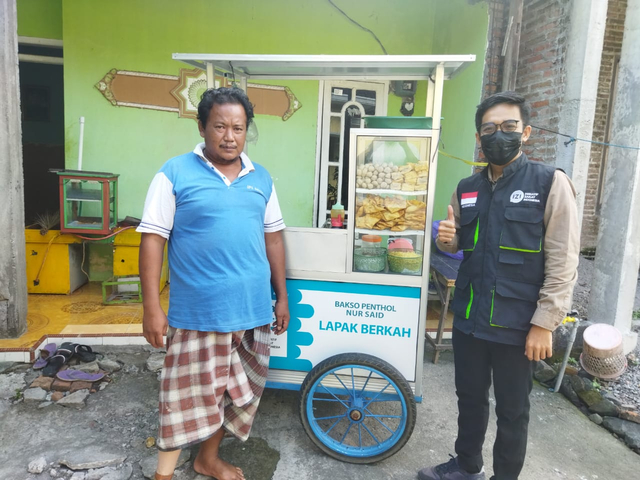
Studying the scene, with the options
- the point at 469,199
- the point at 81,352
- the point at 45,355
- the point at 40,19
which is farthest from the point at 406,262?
the point at 40,19

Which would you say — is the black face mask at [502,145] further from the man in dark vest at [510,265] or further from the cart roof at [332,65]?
the cart roof at [332,65]

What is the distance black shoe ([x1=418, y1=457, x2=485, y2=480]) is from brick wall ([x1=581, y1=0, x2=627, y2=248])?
552cm

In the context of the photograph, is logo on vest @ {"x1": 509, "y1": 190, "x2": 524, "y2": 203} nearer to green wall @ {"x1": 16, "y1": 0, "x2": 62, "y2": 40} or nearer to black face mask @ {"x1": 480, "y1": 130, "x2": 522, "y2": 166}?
black face mask @ {"x1": 480, "y1": 130, "x2": 522, "y2": 166}

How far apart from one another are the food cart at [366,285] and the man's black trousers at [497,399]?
31 cm

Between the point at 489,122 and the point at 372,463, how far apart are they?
6.50 ft

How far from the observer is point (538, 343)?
1880mm

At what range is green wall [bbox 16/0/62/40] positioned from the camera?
5188 millimetres

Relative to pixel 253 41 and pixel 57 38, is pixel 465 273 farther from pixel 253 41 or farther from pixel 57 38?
pixel 57 38

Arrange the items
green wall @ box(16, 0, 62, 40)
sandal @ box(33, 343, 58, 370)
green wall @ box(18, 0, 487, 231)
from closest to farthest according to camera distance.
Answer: sandal @ box(33, 343, 58, 370), green wall @ box(18, 0, 487, 231), green wall @ box(16, 0, 62, 40)

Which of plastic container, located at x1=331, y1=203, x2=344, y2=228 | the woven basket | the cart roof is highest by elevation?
the cart roof

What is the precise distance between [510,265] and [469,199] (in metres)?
0.40

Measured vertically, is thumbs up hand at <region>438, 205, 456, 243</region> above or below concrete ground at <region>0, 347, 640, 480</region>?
above

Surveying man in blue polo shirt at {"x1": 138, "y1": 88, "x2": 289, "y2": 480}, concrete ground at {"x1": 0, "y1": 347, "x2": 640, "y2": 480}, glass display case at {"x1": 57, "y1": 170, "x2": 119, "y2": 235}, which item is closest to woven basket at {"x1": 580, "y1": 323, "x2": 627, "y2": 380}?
concrete ground at {"x1": 0, "y1": 347, "x2": 640, "y2": 480}

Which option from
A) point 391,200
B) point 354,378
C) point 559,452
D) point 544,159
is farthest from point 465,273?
point 544,159
